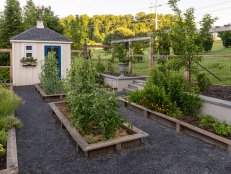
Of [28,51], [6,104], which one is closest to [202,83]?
[6,104]

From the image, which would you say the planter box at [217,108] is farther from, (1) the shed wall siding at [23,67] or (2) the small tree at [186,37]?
(1) the shed wall siding at [23,67]

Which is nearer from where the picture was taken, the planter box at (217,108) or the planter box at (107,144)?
the planter box at (107,144)

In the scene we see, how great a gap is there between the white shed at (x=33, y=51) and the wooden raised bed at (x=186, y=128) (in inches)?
280

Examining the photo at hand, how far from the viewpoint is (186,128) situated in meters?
4.93

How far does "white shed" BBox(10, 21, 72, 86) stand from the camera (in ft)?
38.2

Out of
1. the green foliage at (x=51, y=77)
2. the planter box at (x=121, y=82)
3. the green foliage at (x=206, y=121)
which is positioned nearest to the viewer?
the green foliage at (x=206, y=121)

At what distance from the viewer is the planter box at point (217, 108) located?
193 inches

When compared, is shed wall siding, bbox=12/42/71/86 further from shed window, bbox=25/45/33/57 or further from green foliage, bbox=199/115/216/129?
green foliage, bbox=199/115/216/129

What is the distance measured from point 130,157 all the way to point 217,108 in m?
2.56

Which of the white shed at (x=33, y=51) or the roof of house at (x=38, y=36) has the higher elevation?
the roof of house at (x=38, y=36)

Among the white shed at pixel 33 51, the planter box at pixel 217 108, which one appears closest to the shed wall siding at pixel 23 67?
the white shed at pixel 33 51

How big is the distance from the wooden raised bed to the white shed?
712 cm

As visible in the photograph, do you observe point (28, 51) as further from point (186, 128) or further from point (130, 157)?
point (130, 157)

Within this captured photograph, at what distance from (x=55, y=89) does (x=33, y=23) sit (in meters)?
13.6
